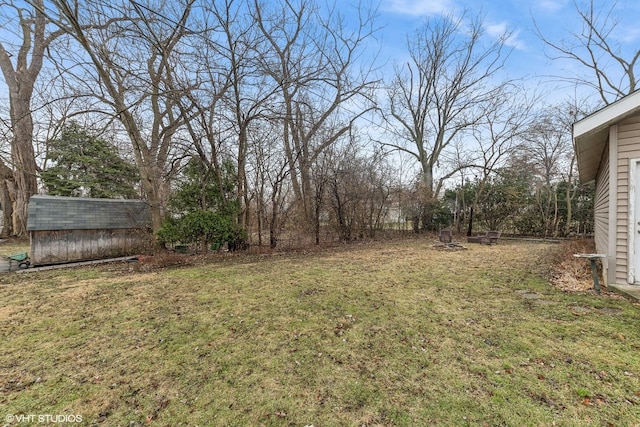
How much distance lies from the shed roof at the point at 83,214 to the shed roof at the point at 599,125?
34.6 feet

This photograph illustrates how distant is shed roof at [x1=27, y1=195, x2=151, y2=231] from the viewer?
663cm

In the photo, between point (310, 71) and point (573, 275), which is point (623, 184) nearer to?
point (573, 275)

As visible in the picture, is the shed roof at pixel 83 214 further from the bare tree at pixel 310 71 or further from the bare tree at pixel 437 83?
the bare tree at pixel 437 83

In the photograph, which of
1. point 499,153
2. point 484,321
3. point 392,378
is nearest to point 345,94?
point 499,153

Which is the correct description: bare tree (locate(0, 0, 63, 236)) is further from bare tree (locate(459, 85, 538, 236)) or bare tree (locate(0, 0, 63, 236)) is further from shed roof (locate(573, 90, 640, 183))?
bare tree (locate(459, 85, 538, 236))

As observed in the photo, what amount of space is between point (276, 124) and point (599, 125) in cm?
753

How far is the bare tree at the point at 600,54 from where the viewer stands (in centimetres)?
1131

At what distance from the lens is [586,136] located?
14.6 ft

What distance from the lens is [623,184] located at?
159 inches

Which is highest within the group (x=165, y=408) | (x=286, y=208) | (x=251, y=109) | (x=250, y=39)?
(x=250, y=39)

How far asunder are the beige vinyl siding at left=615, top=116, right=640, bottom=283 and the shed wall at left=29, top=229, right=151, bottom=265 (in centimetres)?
1067

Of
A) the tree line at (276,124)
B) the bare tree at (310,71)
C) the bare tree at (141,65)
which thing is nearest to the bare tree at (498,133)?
the tree line at (276,124)

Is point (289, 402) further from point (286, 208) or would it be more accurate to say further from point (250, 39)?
point (250, 39)

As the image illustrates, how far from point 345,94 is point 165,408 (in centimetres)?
1084
